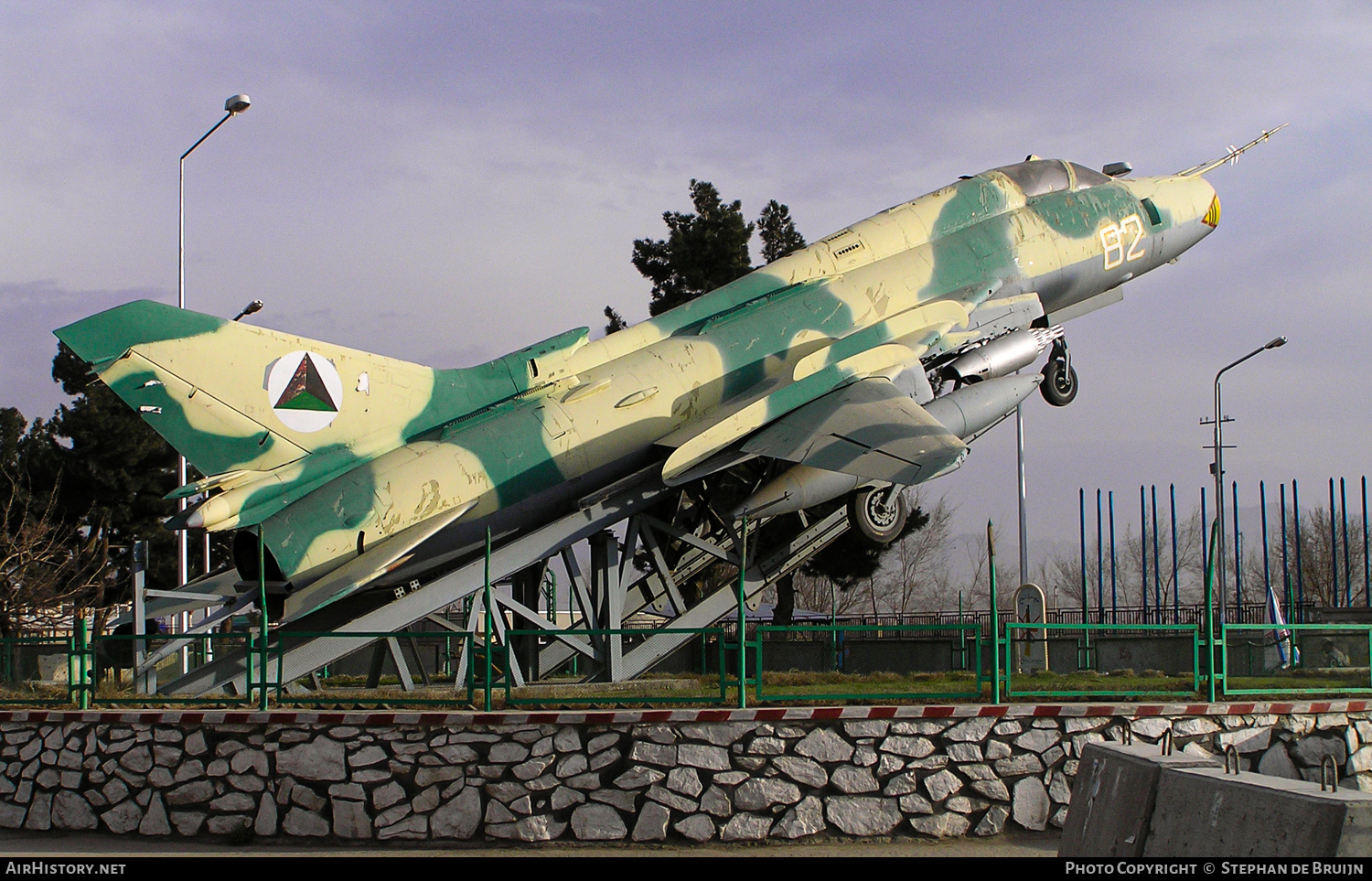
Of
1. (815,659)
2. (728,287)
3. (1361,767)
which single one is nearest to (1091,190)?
(728,287)

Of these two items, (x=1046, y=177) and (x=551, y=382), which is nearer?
(x=551, y=382)

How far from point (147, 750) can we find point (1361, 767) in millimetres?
10976

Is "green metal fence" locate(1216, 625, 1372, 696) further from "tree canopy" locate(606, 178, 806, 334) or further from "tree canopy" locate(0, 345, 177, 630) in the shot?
"tree canopy" locate(0, 345, 177, 630)

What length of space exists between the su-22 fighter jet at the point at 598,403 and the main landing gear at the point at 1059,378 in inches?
30.4

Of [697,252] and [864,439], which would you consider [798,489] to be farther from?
[697,252]

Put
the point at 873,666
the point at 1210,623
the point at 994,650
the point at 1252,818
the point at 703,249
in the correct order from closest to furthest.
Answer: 1. the point at 1252,818
2. the point at 994,650
3. the point at 1210,623
4. the point at 873,666
5. the point at 703,249

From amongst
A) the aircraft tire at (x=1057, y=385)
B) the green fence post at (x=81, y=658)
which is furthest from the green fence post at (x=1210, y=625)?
the green fence post at (x=81, y=658)

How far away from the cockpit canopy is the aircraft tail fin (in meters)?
10.5

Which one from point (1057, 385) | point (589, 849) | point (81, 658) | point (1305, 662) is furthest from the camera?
point (1057, 385)

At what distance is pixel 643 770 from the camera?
1052 cm

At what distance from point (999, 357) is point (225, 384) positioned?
9.53m

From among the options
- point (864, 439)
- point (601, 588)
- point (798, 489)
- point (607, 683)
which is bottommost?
point (607, 683)

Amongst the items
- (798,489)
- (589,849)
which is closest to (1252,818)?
(589,849)

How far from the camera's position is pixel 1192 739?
1101 centimetres
